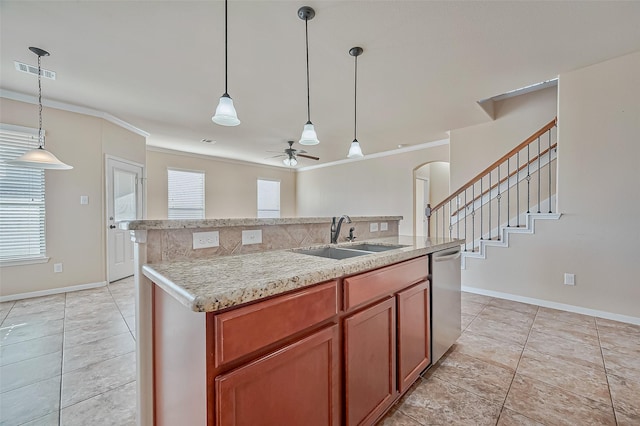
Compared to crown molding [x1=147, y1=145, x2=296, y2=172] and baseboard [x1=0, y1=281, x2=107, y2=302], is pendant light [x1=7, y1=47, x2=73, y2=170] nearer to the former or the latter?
baseboard [x1=0, y1=281, x2=107, y2=302]

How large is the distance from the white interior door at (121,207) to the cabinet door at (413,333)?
15.4ft

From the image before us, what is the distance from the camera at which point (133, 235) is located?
128 cm

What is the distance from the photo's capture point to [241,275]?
3.38 ft

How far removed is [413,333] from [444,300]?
481mm

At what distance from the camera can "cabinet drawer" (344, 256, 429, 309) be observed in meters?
1.24

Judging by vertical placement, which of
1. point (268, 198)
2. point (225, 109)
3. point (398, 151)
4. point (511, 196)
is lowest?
point (511, 196)

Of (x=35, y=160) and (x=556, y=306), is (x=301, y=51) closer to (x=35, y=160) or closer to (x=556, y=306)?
(x=35, y=160)

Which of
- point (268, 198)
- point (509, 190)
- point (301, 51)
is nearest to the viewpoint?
point (301, 51)

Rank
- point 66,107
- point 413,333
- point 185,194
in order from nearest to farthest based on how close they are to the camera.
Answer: point 413,333, point 66,107, point 185,194

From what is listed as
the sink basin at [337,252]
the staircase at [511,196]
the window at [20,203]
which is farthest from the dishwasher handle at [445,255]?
the window at [20,203]

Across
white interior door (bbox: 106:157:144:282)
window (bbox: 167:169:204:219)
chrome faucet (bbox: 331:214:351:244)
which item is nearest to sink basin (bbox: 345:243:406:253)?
chrome faucet (bbox: 331:214:351:244)

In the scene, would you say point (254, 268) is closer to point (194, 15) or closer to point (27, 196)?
→ point (194, 15)

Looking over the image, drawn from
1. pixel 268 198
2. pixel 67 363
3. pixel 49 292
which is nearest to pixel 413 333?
pixel 67 363

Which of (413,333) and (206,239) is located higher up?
(206,239)
